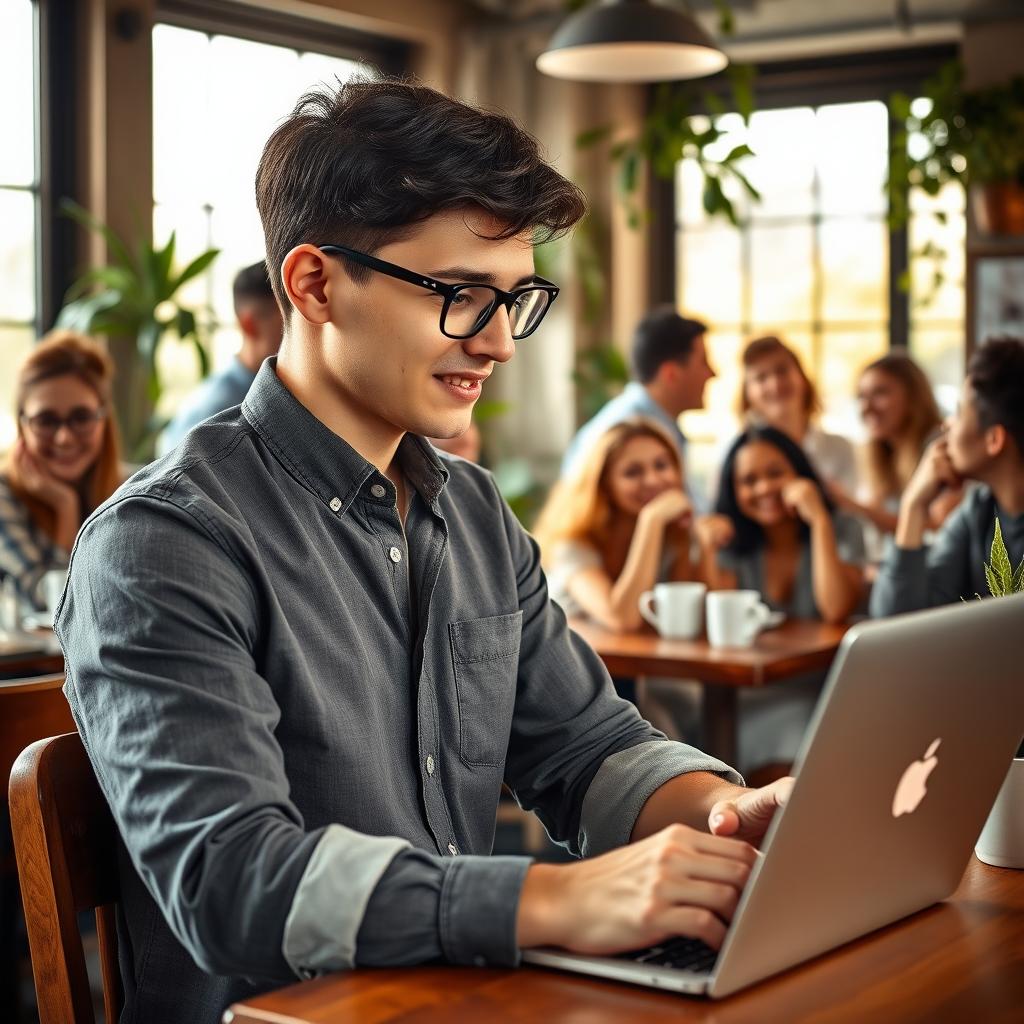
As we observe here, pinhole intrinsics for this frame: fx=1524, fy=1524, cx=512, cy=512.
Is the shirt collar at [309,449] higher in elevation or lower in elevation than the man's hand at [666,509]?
higher

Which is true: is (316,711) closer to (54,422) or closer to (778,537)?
(54,422)

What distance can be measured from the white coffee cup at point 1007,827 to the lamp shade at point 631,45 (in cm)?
280

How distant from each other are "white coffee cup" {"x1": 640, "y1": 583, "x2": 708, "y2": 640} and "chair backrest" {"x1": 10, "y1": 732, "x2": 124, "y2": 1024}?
227cm

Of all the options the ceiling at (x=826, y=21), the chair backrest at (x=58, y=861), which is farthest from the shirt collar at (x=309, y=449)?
the ceiling at (x=826, y=21)

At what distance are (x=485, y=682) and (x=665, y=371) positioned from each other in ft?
12.0

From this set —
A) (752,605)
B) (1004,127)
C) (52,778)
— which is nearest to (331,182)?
(52,778)

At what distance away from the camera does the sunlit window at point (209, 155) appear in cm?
525


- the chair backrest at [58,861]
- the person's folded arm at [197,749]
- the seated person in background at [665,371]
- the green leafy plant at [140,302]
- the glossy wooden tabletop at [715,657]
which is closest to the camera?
the person's folded arm at [197,749]

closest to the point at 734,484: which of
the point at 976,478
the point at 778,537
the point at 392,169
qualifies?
the point at 778,537

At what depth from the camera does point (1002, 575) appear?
1467 mm

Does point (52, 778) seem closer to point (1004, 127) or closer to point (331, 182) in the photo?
point (331, 182)

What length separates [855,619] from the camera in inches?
151

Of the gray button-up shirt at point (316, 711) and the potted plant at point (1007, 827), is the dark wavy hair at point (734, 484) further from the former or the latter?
the potted plant at point (1007, 827)

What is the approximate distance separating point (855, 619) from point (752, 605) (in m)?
0.56
